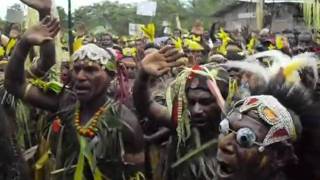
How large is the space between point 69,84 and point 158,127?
848mm

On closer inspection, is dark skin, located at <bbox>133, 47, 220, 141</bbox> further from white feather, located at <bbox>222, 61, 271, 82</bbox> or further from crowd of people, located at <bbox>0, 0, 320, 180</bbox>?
white feather, located at <bbox>222, 61, 271, 82</bbox>

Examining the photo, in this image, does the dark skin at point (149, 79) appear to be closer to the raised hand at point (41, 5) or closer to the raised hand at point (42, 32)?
the raised hand at point (42, 32)

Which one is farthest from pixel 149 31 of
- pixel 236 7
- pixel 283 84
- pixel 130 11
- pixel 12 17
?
pixel 130 11

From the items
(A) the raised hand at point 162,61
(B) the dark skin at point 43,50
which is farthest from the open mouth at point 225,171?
(B) the dark skin at point 43,50

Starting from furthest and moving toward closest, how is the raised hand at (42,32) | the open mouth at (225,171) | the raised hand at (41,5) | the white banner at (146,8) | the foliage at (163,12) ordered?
the foliage at (163,12)
the white banner at (146,8)
the raised hand at (41,5)
the raised hand at (42,32)
the open mouth at (225,171)

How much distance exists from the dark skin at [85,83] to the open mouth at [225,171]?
2048 millimetres

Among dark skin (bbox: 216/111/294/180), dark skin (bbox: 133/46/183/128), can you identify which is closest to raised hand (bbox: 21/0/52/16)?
dark skin (bbox: 133/46/183/128)

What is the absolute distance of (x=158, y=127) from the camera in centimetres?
620

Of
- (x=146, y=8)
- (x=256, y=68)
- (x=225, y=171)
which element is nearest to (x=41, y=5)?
(x=256, y=68)

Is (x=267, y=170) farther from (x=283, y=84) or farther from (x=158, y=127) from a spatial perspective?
(x=158, y=127)

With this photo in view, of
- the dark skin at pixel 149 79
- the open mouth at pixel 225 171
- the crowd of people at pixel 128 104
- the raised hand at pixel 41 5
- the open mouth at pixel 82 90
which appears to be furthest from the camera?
the raised hand at pixel 41 5

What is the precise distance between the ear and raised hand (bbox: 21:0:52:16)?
2921 millimetres

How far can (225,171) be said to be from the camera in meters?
3.28

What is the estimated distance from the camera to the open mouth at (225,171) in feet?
10.6
